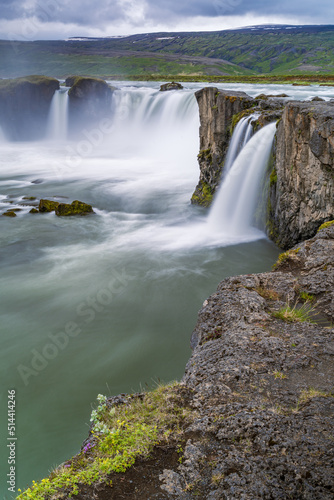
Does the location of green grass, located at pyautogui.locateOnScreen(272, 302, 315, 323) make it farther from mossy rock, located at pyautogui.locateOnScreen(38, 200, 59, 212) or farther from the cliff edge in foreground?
mossy rock, located at pyautogui.locateOnScreen(38, 200, 59, 212)

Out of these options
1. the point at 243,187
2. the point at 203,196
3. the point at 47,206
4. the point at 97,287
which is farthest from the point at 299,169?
the point at 47,206

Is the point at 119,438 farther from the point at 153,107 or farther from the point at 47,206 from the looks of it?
the point at 153,107

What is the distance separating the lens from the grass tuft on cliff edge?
3256mm

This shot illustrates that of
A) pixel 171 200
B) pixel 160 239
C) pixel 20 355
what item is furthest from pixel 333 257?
pixel 171 200

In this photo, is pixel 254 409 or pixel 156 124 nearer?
pixel 254 409

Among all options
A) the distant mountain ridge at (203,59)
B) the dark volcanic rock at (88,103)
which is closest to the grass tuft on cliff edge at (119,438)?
the dark volcanic rock at (88,103)

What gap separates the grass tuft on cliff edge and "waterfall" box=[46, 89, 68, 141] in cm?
5109

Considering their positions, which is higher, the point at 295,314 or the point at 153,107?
the point at 153,107

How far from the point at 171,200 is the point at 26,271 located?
1136cm

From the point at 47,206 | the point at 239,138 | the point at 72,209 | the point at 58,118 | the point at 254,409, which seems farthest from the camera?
the point at 58,118

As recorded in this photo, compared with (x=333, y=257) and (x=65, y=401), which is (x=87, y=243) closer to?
(x=65, y=401)

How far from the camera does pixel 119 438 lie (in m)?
3.67

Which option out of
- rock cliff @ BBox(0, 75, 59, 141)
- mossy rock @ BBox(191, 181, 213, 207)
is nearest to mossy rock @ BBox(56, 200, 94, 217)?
mossy rock @ BBox(191, 181, 213, 207)

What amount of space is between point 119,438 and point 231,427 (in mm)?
1142
